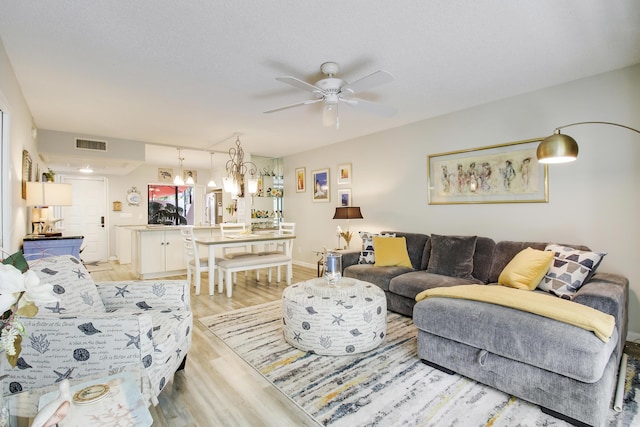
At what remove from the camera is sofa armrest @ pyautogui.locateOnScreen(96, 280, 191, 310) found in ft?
7.48

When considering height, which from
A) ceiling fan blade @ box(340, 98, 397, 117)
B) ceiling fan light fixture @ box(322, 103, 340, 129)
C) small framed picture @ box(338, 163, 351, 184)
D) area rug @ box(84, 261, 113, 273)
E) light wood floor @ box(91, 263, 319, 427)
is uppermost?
ceiling fan blade @ box(340, 98, 397, 117)

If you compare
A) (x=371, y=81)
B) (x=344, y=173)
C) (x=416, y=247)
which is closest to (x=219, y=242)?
(x=344, y=173)

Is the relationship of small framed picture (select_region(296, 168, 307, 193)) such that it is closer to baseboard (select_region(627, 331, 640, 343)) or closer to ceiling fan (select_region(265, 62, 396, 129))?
ceiling fan (select_region(265, 62, 396, 129))

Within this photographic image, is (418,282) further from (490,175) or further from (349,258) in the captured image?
(490,175)

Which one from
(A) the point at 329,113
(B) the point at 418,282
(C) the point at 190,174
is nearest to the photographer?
(A) the point at 329,113

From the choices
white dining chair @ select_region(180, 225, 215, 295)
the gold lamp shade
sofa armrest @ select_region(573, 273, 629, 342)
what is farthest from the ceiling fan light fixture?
white dining chair @ select_region(180, 225, 215, 295)

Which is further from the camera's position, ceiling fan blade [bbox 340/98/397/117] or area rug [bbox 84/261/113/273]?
area rug [bbox 84/261/113/273]

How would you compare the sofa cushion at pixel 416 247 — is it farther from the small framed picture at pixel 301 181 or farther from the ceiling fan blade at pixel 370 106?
the small framed picture at pixel 301 181

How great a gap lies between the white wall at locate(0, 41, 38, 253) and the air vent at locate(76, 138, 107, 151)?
4.15 feet

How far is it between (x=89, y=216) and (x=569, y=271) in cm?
919

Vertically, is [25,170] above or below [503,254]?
above

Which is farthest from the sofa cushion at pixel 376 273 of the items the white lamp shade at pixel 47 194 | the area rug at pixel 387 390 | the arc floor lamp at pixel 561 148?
the white lamp shade at pixel 47 194

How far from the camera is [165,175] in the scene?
347 inches

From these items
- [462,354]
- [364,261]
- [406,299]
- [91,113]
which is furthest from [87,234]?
[462,354]
